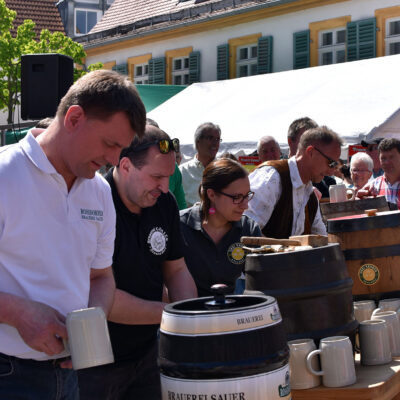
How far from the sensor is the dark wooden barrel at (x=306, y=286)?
2.35 metres

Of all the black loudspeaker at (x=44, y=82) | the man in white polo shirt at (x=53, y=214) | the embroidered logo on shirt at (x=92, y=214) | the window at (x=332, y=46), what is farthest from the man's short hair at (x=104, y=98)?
the window at (x=332, y=46)

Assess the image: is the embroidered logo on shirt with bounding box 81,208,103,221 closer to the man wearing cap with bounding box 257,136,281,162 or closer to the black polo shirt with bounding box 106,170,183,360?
the black polo shirt with bounding box 106,170,183,360

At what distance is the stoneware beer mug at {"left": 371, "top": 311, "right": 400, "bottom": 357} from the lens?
266 cm

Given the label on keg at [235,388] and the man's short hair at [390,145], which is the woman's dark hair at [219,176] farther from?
the man's short hair at [390,145]

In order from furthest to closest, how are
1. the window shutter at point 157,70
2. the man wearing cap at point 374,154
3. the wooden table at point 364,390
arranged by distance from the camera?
the window shutter at point 157,70
the man wearing cap at point 374,154
the wooden table at point 364,390

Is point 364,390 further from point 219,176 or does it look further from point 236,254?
point 219,176

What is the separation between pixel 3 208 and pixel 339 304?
1.08 meters

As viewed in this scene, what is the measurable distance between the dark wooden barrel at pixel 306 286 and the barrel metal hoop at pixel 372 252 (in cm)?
53

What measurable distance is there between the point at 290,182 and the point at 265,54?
1434cm

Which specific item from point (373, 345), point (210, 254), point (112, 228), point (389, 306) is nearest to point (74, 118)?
point (112, 228)

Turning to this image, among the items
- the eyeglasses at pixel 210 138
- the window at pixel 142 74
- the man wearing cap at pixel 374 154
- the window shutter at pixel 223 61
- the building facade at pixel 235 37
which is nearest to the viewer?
the eyeglasses at pixel 210 138

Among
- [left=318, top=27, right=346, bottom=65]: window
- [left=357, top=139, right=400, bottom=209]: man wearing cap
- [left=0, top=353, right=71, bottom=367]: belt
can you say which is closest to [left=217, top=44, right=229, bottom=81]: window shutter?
[left=318, top=27, right=346, bottom=65]: window

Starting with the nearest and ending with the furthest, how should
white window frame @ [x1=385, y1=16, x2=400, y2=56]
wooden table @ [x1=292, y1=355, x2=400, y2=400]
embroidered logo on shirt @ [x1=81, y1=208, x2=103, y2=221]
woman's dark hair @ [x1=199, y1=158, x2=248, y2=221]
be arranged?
embroidered logo on shirt @ [x1=81, y1=208, x2=103, y2=221] → wooden table @ [x1=292, y1=355, x2=400, y2=400] → woman's dark hair @ [x1=199, y1=158, x2=248, y2=221] → white window frame @ [x1=385, y1=16, x2=400, y2=56]

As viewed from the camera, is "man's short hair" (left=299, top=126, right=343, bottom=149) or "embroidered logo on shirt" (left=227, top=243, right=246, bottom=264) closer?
"embroidered logo on shirt" (left=227, top=243, right=246, bottom=264)
